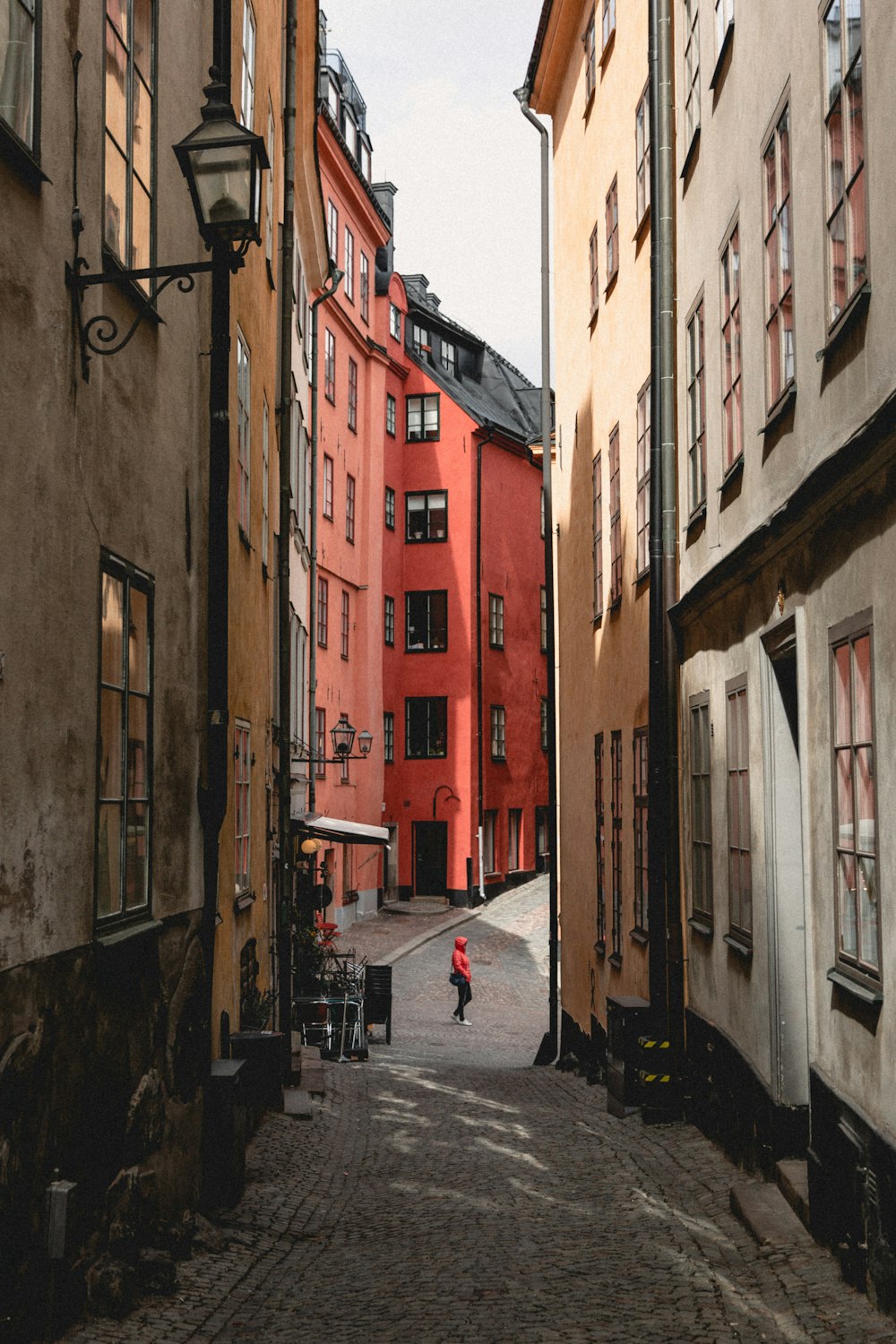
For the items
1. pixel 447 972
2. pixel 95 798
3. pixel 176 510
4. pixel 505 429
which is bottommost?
pixel 447 972

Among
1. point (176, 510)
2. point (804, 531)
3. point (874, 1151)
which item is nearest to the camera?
point (874, 1151)

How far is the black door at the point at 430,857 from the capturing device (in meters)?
41.3

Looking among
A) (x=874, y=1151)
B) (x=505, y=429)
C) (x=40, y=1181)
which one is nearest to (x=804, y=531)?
(x=874, y=1151)

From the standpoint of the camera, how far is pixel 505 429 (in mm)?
43156

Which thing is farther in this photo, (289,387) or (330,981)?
(330,981)

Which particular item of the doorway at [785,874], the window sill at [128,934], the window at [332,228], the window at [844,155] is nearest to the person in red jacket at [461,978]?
the doorway at [785,874]

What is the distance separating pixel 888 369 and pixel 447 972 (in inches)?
952

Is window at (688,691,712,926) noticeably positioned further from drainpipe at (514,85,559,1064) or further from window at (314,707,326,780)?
window at (314,707,326,780)

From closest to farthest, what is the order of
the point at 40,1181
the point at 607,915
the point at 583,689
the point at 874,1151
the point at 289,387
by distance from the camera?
the point at 40,1181 → the point at 874,1151 → the point at 289,387 → the point at 607,915 → the point at 583,689

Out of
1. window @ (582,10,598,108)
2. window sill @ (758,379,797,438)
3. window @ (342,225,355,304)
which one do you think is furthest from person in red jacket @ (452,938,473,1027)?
window @ (342,225,355,304)

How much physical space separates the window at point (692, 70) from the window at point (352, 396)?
26.0 metres

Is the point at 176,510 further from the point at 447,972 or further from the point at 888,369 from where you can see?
the point at 447,972

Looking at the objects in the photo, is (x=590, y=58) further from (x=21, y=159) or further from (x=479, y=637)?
(x=479, y=637)

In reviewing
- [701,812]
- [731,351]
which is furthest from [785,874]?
[731,351]
